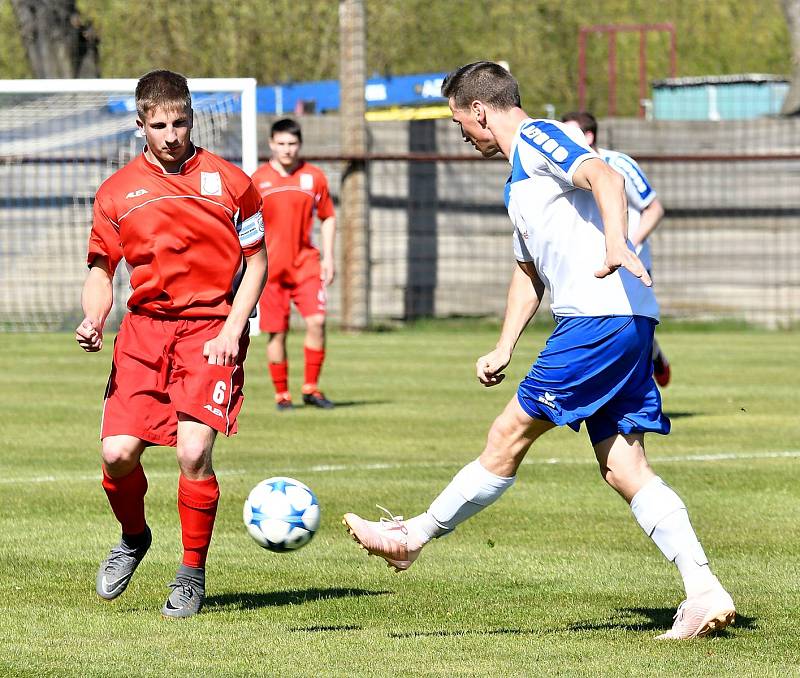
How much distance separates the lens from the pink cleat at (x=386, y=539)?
5.55 m

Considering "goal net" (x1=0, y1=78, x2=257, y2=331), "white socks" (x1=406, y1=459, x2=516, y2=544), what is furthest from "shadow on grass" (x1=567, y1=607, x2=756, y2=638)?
"goal net" (x1=0, y1=78, x2=257, y2=331)

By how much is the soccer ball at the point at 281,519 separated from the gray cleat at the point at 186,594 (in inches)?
10.0

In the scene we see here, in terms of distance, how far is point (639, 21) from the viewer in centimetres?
4012

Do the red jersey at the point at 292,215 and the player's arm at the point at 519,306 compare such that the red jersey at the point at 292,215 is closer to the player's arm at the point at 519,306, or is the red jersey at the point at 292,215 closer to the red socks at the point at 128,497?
the red socks at the point at 128,497

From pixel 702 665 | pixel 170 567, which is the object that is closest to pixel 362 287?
pixel 170 567

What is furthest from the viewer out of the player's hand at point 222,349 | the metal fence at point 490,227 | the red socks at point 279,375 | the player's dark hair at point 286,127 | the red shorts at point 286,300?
the metal fence at point 490,227

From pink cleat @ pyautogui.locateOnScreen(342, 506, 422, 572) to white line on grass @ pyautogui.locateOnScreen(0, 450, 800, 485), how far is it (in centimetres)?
353

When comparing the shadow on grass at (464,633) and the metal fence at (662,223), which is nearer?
the shadow on grass at (464,633)

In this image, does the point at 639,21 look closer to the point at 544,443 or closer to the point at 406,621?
the point at 544,443

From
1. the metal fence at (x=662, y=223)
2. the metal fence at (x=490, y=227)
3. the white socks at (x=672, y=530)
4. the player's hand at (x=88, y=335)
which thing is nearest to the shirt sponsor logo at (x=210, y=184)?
the player's hand at (x=88, y=335)

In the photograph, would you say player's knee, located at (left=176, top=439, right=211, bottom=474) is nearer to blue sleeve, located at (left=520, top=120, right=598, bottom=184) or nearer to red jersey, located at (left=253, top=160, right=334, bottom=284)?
blue sleeve, located at (left=520, top=120, right=598, bottom=184)

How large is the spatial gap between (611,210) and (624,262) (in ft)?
0.66

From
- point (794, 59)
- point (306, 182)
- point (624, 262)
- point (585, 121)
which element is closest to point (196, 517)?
point (624, 262)

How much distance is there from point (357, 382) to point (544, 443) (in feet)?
13.8
